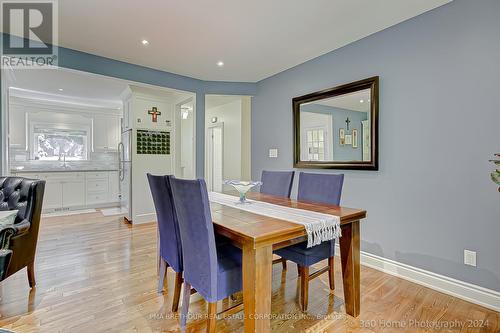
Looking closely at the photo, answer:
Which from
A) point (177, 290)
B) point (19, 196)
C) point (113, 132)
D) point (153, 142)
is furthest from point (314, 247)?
point (113, 132)

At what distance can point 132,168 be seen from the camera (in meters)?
4.27

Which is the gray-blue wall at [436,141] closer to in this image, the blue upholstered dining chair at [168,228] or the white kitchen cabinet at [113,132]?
the blue upholstered dining chair at [168,228]

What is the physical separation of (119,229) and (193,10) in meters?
3.39

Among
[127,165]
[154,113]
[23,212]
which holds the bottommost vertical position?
[23,212]

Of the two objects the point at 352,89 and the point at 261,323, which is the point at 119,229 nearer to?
the point at 261,323

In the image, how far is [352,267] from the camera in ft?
5.89

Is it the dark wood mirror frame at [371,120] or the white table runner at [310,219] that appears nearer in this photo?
the white table runner at [310,219]

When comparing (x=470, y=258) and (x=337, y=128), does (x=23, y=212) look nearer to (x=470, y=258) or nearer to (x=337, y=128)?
(x=337, y=128)

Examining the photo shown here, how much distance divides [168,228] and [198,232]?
1.99ft

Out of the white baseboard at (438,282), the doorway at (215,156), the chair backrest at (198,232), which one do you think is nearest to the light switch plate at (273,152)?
the doorway at (215,156)

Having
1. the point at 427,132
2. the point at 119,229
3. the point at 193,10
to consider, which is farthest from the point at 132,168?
the point at 427,132

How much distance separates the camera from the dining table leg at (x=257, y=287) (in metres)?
1.26

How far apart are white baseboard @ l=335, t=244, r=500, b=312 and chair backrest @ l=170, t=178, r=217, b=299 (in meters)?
2.03

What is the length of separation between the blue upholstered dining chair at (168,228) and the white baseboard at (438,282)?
2064 millimetres
